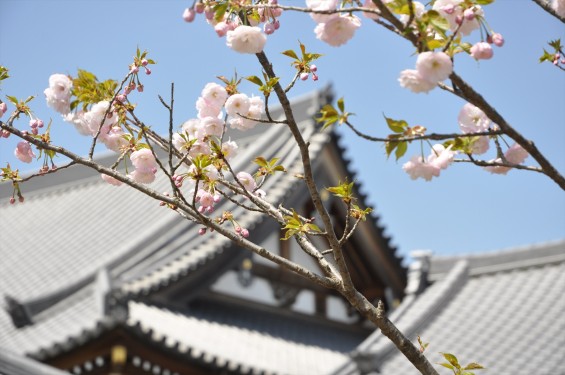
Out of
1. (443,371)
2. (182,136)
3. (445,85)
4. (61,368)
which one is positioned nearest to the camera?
(445,85)

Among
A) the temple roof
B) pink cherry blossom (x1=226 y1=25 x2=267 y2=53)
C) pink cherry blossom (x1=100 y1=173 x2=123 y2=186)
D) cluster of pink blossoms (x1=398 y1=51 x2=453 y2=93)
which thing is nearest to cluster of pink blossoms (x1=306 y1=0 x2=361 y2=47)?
pink cherry blossom (x1=226 y1=25 x2=267 y2=53)

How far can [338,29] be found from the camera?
2.79m

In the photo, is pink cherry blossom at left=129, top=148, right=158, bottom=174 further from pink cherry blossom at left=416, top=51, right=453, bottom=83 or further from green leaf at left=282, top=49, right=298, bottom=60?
pink cherry blossom at left=416, top=51, right=453, bottom=83

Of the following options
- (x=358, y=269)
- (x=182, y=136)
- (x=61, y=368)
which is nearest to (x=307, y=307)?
(x=358, y=269)

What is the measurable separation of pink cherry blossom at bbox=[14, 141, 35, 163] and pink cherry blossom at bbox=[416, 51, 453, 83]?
1656 millimetres

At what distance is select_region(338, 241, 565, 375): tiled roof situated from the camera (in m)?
10.3

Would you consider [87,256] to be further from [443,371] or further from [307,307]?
[443,371]

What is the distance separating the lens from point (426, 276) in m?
13.6

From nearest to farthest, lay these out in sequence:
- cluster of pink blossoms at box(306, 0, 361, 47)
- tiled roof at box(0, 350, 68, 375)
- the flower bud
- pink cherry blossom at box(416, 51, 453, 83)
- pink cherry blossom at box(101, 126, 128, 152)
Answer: pink cherry blossom at box(416, 51, 453, 83) → cluster of pink blossoms at box(306, 0, 361, 47) → the flower bud → pink cherry blossom at box(101, 126, 128, 152) → tiled roof at box(0, 350, 68, 375)

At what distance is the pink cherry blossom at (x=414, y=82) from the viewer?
2615 millimetres

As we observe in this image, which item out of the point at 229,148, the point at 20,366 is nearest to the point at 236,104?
the point at 229,148

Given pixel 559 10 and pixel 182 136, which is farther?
pixel 182 136

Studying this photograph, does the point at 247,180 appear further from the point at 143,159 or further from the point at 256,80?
the point at 256,80

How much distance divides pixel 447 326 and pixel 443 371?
202 centimetres
